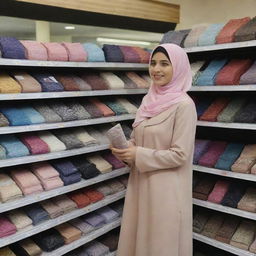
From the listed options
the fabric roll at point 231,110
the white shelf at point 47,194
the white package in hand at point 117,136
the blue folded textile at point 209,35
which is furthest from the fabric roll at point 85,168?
the blue folded textile at point 209,35

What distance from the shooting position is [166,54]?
1.74m

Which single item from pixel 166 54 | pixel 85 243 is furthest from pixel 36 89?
pixel 85 243

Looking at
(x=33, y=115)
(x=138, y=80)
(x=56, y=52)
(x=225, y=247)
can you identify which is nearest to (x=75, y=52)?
(x=56, y=52)

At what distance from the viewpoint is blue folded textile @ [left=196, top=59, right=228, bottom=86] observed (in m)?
2.29

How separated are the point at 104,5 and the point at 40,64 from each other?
5.44ft

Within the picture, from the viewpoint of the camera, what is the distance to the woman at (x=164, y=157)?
1.74 metres

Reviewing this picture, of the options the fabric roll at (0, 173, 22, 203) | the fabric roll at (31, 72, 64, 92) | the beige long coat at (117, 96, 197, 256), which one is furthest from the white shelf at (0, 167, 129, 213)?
the fabric roll at (31, 72, 64, 92)

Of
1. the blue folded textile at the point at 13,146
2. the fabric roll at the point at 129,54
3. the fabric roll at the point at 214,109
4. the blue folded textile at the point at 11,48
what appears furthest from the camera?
the fabric roll at the point at 129,54

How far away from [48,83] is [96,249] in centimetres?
142

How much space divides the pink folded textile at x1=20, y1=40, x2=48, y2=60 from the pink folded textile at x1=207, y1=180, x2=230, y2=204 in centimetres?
163

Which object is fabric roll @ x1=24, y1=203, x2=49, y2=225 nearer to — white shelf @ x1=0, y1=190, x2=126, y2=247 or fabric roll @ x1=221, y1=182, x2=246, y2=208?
white shelf @ x1=0, y1=190, x2=126, y2=247

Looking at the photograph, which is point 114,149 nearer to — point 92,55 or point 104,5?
point 92,55

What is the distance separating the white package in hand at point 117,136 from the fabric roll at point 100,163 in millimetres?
681

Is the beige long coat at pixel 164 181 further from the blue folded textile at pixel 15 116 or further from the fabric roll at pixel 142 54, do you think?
the fabric roll at pixel 142 54
